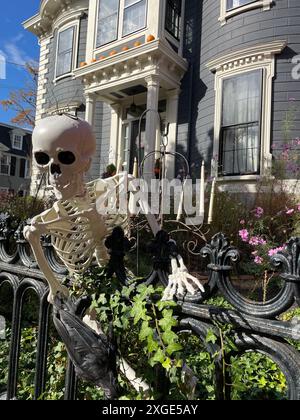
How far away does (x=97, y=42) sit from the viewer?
1078 centimetres

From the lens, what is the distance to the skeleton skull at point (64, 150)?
1193mm

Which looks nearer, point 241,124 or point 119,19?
point 241,124

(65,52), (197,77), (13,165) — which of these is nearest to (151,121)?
(197,77)

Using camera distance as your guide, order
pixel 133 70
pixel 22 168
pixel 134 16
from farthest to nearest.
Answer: pixel 22 168, pixel 134 16, pixel 133 70

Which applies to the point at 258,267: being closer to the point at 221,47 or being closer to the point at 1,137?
the point at 221,47

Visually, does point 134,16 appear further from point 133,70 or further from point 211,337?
point 211,337

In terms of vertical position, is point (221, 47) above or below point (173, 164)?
above

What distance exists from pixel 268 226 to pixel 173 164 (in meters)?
4.32

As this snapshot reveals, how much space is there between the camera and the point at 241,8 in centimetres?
831

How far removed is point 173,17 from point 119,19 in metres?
1.77

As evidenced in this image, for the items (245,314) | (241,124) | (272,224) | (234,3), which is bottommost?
(245,314)

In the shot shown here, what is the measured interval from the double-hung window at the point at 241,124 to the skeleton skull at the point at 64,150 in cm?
722
